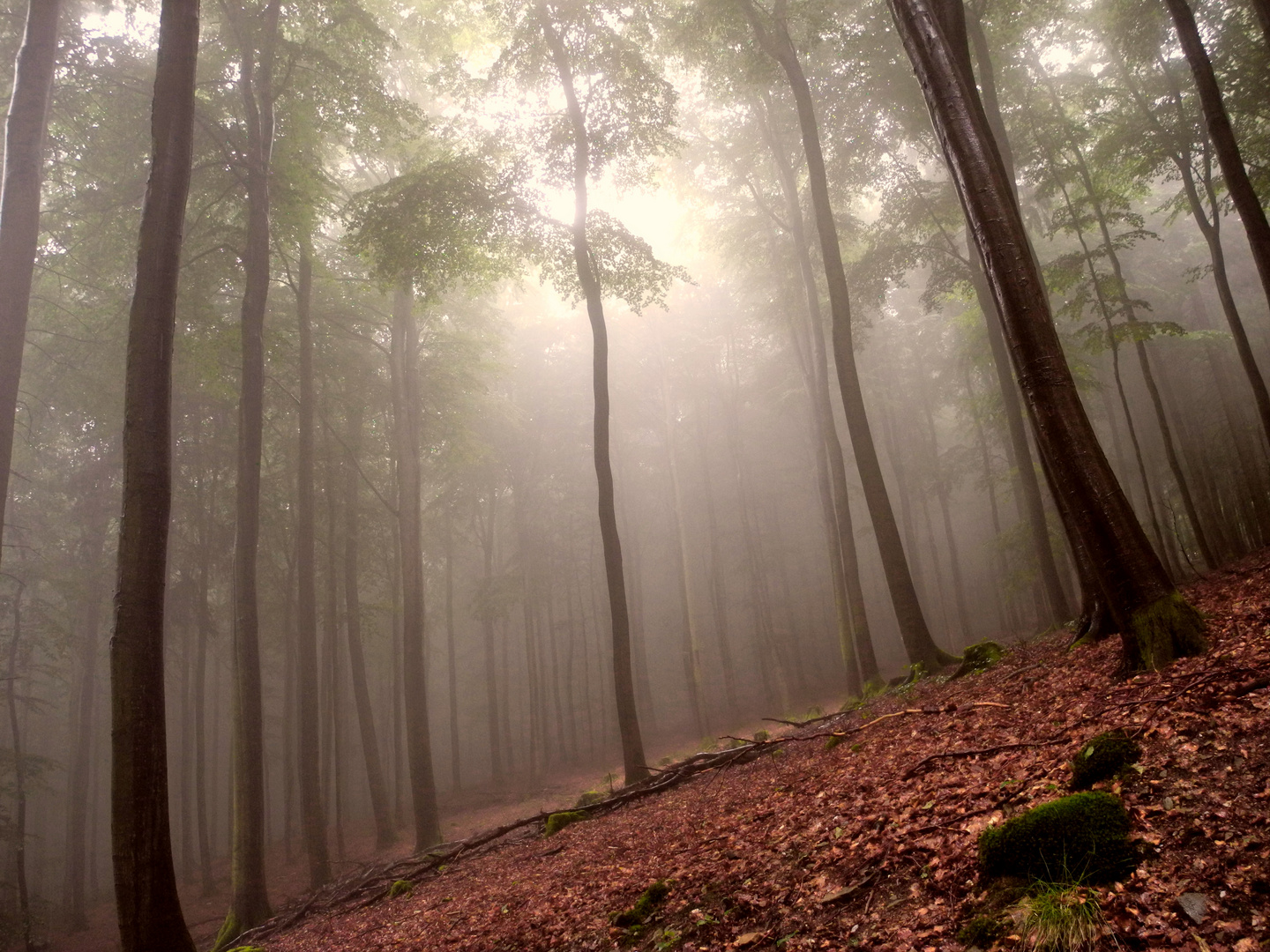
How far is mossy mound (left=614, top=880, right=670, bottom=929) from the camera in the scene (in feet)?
12.9

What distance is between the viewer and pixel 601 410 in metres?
10.9

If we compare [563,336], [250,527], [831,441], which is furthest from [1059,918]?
[563,336]

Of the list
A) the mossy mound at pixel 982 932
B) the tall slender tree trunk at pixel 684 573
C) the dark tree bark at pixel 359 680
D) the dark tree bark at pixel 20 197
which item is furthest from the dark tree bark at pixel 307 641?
the mossy mound at pixel 982 932

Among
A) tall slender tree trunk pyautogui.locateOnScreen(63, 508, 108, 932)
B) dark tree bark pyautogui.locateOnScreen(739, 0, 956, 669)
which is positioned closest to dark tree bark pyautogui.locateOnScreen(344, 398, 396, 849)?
tall slender tree trunk pyautogui.locateOnScreen(63, 508, 108, 932)

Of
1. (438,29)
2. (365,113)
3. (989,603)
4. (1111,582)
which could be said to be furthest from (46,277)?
(989,603)

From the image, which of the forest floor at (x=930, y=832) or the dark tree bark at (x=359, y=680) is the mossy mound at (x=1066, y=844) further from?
the dark tree bark at (x=359, y=680)

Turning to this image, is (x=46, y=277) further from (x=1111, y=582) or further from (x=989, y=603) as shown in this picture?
(x=989, y=603)

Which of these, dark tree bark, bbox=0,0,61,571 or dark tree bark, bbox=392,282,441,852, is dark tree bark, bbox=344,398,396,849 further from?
dark tree bark, bbox=0,0,61,571

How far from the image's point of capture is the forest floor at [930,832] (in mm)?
2361

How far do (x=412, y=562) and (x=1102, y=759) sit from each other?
13.5 metres

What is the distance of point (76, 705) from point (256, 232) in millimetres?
23626

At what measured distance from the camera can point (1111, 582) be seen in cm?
446

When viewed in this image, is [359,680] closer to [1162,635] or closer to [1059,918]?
[1162,635]

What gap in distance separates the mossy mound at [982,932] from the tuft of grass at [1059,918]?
0.07 metres
